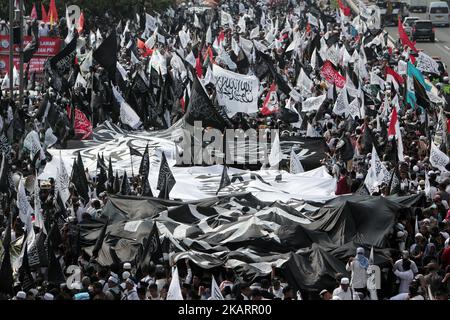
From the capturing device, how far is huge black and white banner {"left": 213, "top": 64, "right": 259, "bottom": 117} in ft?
83.6

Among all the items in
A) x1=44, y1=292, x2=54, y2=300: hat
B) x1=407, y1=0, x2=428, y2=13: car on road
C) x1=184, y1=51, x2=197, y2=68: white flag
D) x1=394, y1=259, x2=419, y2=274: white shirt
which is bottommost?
x1=407, y1=0, x2=428, y2=13: car on road

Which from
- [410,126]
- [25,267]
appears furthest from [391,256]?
[410,126]

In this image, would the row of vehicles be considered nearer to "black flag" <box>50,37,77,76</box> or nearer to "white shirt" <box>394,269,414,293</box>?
"black flag" <box>50,37,77,76</box>

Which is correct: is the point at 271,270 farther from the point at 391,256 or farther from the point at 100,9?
the point at 100,9

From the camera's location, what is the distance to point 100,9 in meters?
50.9

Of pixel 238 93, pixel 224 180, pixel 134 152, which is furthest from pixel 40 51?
pixel 224 180

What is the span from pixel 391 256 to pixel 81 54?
22.2 m

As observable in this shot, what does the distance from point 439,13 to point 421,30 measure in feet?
26.8

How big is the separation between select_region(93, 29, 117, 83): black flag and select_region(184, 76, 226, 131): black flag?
5.49 metres

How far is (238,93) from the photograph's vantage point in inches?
1005

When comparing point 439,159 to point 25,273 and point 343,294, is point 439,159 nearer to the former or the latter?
point 343,294

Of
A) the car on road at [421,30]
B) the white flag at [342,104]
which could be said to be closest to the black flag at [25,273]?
the white flag at [342,104]

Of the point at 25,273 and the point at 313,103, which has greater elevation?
the point at 313,103

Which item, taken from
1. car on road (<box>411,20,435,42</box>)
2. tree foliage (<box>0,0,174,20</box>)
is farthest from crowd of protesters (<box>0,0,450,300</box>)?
car on road (<box>411,20,435,42</box>)
